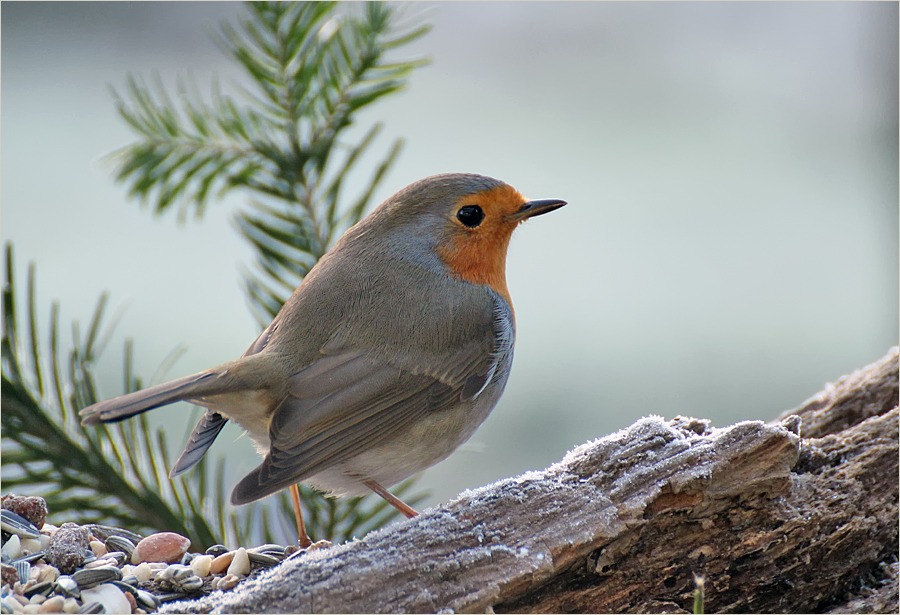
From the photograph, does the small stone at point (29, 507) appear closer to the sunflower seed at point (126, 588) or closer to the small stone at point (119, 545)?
the small stone at point (119, 545)

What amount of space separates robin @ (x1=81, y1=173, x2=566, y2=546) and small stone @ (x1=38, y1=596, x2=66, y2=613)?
0.99 feet

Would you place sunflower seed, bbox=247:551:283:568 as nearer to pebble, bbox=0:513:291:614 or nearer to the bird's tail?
pebble, bbox=0:513:291:614

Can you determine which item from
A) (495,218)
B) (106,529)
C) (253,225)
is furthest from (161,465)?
(495,218)

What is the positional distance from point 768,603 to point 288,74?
147 centimetres

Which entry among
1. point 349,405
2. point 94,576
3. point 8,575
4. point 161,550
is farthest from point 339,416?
point 8,575

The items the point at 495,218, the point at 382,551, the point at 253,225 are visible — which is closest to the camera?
the point at 382,551

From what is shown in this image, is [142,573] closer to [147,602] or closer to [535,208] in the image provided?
[147,602]

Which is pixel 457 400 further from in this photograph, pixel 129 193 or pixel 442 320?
pixel 129 193

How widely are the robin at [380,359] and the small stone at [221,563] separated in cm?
12

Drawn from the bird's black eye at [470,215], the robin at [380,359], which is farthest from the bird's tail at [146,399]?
the bird's black eye at [470,215]

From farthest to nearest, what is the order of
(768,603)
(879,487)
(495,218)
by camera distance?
(495,218) < (879,487) < (768,603)

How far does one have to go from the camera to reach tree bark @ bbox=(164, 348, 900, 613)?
123 cm

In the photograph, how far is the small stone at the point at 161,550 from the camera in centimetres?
152

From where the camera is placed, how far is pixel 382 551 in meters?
1.28
